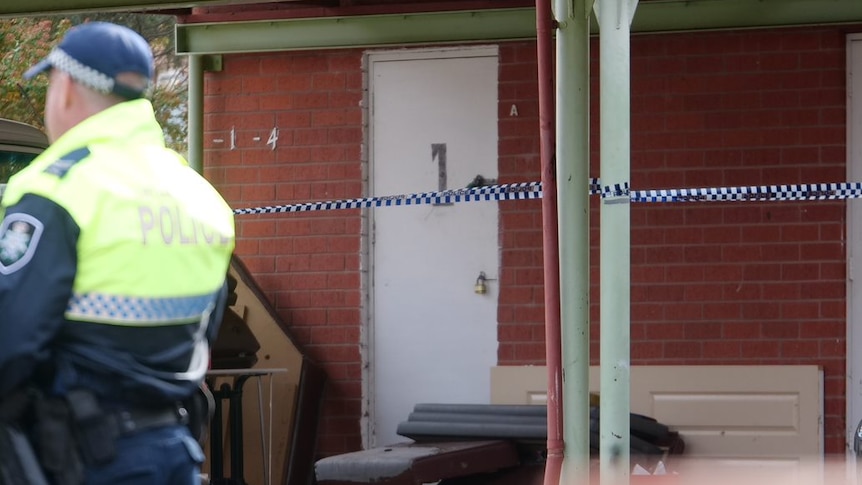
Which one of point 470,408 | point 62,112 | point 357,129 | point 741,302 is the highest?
point 357,129

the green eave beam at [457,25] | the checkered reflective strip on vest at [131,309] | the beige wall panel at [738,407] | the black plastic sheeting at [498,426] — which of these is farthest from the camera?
the beige wall panel at [738,407]

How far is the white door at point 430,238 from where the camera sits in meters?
8.38

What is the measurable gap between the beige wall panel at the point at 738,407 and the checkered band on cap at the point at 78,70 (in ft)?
17.8

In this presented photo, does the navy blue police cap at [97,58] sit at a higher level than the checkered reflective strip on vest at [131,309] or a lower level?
higher

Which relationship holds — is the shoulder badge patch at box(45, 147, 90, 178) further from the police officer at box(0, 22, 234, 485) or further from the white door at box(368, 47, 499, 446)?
the white door at box(368, 47, 499, 446)

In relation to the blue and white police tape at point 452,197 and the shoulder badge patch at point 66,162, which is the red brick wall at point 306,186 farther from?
the shoulder badge patch at point 66,162

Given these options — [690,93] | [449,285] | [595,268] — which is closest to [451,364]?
[449,285]

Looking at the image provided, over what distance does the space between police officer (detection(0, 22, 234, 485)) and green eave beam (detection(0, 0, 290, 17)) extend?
3967mm

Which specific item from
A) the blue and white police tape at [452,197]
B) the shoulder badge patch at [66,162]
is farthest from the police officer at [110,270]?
the blue and white police tape at [452,197]

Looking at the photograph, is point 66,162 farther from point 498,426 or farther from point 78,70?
point 498,426

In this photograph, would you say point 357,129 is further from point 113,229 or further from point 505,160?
point 113,229

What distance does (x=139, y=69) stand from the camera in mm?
3207

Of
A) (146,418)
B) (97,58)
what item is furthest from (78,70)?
(146,418)

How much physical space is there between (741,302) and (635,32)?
5.78 ft
